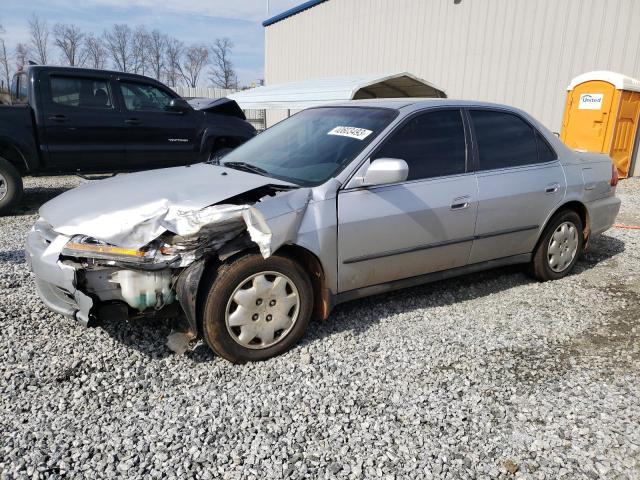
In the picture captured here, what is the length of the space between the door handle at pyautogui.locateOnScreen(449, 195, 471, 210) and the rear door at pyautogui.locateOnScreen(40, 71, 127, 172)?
18.9 feet

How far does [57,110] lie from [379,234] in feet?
19.0

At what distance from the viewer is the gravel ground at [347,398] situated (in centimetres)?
227

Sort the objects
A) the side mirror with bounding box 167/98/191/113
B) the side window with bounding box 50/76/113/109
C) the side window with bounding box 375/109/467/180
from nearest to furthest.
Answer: the side window with bounding box 375/109/467/180 → the side window with bounding box 50/76/113/109 → the side mirror with bounding box 167/98/191/113

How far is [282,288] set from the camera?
10.0 ft

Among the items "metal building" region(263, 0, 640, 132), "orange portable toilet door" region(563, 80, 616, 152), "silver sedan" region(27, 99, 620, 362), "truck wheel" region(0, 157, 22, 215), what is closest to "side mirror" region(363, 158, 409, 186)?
"silver sedan" region(27, 99, 620, 362)

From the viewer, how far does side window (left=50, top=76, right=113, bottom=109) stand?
7090 millimetres

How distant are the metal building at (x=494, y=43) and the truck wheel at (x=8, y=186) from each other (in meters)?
10.7

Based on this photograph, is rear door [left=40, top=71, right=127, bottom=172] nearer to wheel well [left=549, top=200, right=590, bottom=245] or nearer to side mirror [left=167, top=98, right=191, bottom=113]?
side mirror [left=167, top=98, right=191, bottom=113]

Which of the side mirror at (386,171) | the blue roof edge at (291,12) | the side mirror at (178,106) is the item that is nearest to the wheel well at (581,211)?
the side mirror at (386,171)

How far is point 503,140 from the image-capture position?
13.5ft

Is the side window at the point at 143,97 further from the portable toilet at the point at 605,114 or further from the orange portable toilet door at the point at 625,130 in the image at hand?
the orange portable toilet door at the point at 625,130

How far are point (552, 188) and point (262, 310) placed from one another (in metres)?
2.82

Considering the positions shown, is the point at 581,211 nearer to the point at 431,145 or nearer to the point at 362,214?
the point at 431,145

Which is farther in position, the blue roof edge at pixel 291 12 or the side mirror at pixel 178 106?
the blue roof edge at pixel 291 12
